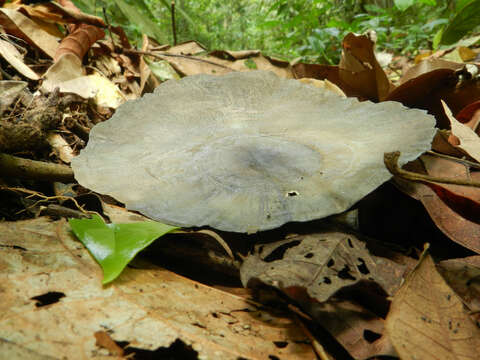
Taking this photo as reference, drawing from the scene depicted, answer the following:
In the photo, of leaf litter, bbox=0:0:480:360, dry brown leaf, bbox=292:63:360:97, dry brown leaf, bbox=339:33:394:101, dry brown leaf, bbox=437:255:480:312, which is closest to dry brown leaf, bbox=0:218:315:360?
leaf litter, bbox=0:0:480:360

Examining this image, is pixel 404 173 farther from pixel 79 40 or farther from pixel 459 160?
pixel 79 40

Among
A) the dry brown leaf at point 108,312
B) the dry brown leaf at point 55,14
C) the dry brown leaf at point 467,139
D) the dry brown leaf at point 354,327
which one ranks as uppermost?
the dry brown leaf at point 55,14

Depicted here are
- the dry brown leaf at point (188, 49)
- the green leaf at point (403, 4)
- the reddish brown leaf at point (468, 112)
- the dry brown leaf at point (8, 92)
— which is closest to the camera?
the dry brown leaf at point (8, 92)

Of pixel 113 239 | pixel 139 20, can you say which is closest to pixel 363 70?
pixel 113 239

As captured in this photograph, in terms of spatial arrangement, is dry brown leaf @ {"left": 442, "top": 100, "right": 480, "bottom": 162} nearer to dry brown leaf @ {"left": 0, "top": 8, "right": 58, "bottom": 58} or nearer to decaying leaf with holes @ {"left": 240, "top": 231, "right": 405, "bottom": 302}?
decaying leaf with holes @ {"left": 240, "top": 231, "right": 405, "bottom": 302}

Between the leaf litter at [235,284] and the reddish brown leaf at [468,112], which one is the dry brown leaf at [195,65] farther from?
the reddish brown leaf at [468,112]

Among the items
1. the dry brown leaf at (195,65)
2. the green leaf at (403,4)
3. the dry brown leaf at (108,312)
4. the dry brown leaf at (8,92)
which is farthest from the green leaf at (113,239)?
the green leaf at (403,4)

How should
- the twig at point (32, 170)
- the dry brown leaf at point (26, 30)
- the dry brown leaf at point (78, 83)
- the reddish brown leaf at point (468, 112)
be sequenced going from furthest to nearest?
the dry brown leaf at point (26, 30) → the dry brown leaf at point (78, 83) → the reddish brown leaf at point (468, 112) → the twig at point (32, 170)
